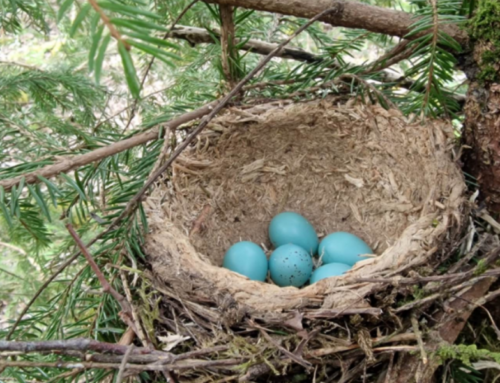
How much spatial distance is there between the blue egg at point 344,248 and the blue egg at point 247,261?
0.19 meters

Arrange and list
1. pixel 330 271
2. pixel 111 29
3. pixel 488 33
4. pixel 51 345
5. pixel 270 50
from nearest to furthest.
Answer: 1. pixel 111 29
2. pixel 51 345
3. pixel 488 33
4. pixel 330 271
5. pixel 270 50

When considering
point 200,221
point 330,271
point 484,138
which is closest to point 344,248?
point 330,271

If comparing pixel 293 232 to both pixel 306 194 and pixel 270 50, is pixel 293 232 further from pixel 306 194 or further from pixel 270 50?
pixel 270 50

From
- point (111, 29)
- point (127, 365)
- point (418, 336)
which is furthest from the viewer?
point (418, 336)

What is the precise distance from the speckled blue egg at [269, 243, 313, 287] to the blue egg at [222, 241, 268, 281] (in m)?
0.04

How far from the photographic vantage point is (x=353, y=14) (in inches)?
38.9

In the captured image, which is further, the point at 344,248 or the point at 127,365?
the point at 344,248

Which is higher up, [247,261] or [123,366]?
[123,366]

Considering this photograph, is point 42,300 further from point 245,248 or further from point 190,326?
point 190,326

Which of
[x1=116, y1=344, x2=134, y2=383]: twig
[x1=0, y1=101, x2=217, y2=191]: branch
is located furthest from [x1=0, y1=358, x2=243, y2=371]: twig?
[x1=0, y1=101, x2=217, y2=191]: branch

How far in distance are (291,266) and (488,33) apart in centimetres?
77

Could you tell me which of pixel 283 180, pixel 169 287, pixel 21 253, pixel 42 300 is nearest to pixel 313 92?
pixel 283 180

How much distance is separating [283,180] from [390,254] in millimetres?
637

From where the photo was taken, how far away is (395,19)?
1.01 m
